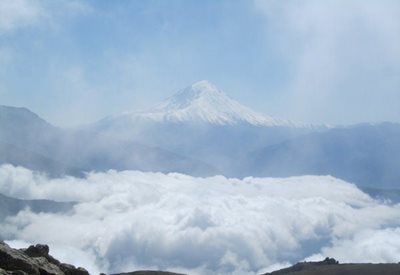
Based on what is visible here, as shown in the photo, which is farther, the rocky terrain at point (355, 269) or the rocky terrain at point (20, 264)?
the rocky terrain at point (355, 269)

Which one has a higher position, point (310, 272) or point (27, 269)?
point (310, 272)

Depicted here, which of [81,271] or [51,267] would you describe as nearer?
[51,267]

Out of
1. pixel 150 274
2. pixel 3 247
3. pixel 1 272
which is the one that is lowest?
pixel 1 272

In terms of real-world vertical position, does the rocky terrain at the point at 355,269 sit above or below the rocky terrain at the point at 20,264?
above

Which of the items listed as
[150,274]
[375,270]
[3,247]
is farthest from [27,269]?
[375,270]

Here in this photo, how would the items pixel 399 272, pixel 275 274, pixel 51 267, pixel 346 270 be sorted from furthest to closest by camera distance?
pixel 275 274 < pixel 346 270 < pixel 399 272 < pixel 51 267

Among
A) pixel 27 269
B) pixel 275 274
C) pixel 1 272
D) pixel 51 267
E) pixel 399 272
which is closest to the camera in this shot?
pixel 1 272

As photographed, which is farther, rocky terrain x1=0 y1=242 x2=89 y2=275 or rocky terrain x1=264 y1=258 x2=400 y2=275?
rocky terrain x1=264 y1=258 x2=400 y2=275

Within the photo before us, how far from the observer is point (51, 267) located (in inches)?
1764

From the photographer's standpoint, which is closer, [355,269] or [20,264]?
[20,264]

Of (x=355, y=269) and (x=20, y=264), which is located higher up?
(x=355, y=269)

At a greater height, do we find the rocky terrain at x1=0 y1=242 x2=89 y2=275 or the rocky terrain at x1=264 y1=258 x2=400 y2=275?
the rocky terrain at x1=264 y1=258 x2=400 y2=275

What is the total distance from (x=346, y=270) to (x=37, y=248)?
109179 mm

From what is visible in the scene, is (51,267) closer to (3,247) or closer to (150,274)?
(3,247)
